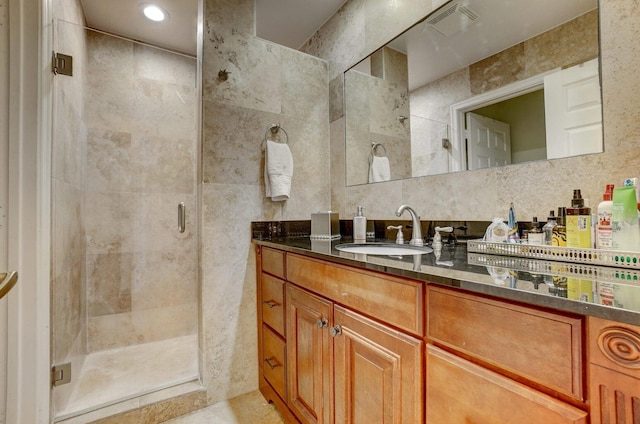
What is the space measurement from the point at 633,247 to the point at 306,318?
0.96 m

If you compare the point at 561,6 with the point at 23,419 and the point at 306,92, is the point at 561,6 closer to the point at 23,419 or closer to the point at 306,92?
the point at 306,92

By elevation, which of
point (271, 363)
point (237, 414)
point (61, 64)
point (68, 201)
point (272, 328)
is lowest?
point (237, 414)

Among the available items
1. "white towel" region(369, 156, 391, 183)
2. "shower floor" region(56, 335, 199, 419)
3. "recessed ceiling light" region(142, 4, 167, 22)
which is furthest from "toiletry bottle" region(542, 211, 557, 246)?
"recessed ceiling light" region(142, 4, 167, 22)

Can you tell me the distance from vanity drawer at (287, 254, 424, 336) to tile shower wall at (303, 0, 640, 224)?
0.61 m

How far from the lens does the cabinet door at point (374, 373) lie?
0.71 m

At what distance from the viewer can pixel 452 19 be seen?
1.29m

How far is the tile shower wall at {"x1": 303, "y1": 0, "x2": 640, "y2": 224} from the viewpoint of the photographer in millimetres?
831

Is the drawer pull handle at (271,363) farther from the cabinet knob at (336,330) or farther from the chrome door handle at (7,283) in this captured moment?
the chrome door handle at (7,283)

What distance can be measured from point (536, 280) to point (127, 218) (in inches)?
91.8

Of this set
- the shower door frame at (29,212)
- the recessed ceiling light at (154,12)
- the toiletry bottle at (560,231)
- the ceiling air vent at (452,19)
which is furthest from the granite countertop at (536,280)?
the recessed ceiling light at (154,12)

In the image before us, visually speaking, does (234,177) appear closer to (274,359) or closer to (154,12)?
(274,359)

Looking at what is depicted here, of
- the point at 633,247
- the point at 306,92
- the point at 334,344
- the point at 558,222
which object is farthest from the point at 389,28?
the point at 334,344

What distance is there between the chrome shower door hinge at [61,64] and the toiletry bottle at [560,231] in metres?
2.01

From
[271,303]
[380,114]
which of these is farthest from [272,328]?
[380,114]
